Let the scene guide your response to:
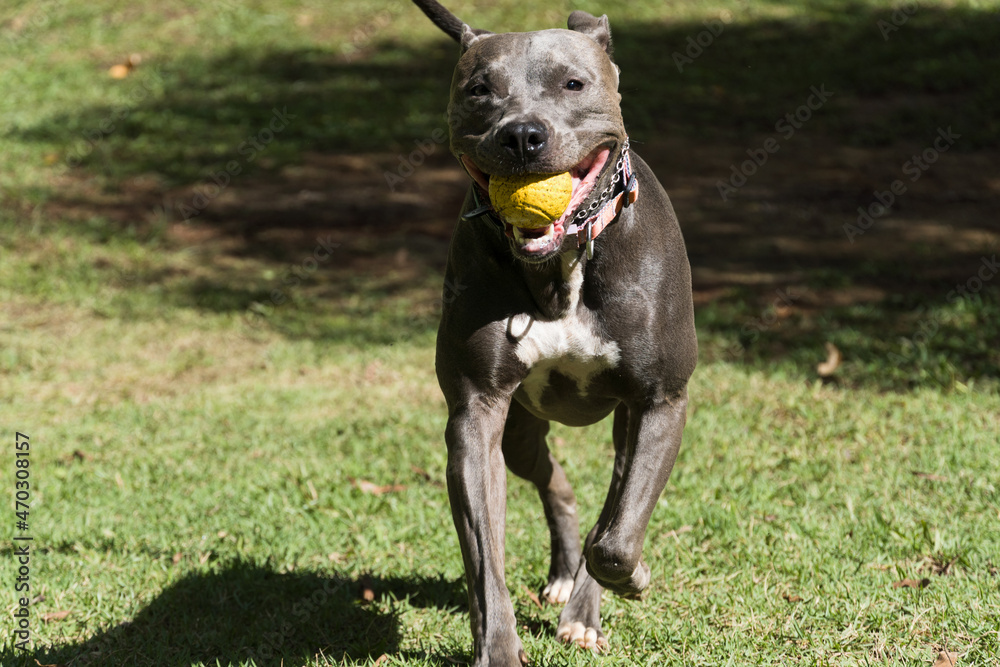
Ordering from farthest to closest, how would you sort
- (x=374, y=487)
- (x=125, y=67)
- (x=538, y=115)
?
1. (x=125, y=67)
2. (x=374, y=487)
3. (x=538, y=115)

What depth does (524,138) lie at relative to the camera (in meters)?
2.98

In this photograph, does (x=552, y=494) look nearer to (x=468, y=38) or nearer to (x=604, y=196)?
(x=604, y=196)

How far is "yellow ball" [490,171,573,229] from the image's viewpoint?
3035mm

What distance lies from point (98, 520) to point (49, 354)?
3.22 metres

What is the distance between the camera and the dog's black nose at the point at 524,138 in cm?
299

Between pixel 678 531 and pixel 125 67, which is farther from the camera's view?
pixel 125 67

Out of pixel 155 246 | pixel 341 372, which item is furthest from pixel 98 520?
pixel 155 246

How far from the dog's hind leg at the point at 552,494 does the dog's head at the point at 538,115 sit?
1.13 metres

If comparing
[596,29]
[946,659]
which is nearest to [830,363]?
[946,659]

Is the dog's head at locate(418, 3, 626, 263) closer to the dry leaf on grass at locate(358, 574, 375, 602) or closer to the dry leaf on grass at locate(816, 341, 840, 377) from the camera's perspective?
the dry leaf on grass at locate(358, 574, 375, 602)

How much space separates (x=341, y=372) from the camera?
7484 mm

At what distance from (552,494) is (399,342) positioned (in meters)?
3.88

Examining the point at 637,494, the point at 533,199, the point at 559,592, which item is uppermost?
the point at 533,199

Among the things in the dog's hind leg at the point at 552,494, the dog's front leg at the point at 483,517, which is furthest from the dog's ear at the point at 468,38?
the dog's hind leg at the point at 552,494
